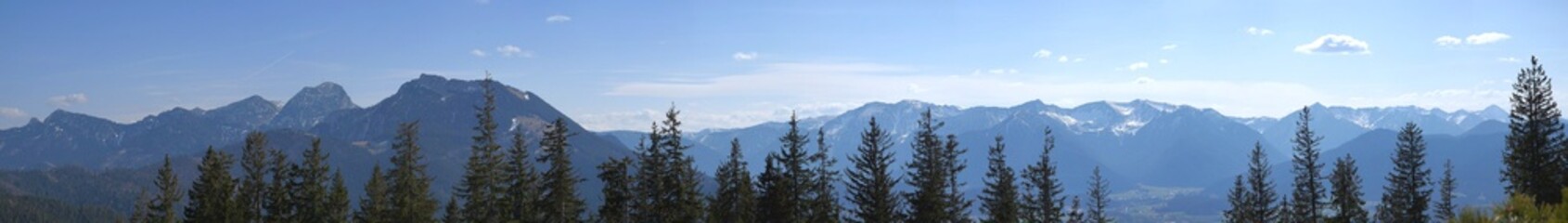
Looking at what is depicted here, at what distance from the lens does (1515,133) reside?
5981 cm

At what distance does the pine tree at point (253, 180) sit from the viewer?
59.8 meters

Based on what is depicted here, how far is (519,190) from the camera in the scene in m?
56.1

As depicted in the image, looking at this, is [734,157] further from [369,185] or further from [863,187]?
[369,185]

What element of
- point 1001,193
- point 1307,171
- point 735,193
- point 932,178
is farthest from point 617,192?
point 1307,171

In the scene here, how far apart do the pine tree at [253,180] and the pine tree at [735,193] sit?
2515 centimetres

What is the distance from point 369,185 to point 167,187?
1282cm

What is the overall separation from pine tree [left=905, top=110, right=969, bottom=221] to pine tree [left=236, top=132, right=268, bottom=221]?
35834mm

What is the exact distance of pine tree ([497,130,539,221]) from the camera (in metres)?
55.2

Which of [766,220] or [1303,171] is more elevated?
[1303,171]

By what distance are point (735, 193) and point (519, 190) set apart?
11249 mm

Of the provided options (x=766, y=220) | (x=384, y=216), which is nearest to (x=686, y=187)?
(x=766, y=220)

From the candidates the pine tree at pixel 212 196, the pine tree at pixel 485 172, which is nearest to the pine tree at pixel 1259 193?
the pine tree at pixel 485 172

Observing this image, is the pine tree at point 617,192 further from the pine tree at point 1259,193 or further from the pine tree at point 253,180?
the pine tree at point 1259,193

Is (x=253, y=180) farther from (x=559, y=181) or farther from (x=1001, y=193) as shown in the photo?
(x=1001, y=193)
